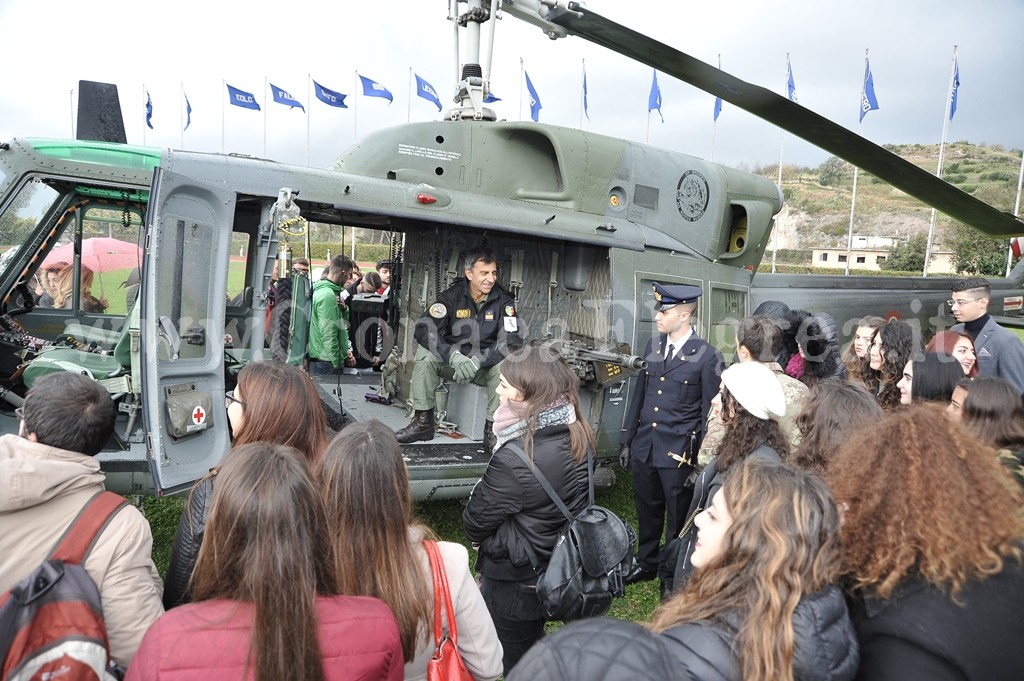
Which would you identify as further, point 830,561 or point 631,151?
point 631,151

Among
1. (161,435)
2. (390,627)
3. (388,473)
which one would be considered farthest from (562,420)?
(161,435)

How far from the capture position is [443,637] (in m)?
1.86

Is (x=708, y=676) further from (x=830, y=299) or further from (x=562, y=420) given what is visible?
(x=830, y=299)

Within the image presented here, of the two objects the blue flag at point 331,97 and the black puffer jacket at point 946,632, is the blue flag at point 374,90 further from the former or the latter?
the black puffer jacket at point 946,632

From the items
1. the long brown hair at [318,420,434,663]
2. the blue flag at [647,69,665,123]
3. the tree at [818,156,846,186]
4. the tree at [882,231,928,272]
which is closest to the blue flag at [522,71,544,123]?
the blue flag at [647,69,665,123]

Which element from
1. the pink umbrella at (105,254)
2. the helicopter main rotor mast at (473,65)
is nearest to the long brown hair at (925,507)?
the helicopter main rotor mast at (473,65)

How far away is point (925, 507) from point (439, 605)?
1224mm

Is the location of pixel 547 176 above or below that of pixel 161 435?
above

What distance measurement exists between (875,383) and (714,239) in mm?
1919

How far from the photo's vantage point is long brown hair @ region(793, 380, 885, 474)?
2.69 meters

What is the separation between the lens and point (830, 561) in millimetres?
1494

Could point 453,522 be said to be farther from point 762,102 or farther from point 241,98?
point 241,98

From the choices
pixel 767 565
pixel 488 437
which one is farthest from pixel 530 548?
pixel 488 437

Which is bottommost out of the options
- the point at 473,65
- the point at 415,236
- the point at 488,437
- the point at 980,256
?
the point at 488,437
